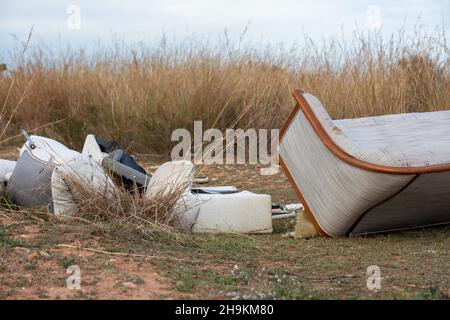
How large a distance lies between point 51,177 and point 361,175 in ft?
6.99

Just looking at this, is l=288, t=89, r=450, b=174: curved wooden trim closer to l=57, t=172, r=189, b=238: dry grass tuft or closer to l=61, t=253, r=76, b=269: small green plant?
l=57, t=172, r=189, b=238: dry grass tuft

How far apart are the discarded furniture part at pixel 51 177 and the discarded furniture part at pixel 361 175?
4.45 feet

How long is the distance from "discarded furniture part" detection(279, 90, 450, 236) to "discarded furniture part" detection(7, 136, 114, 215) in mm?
1356

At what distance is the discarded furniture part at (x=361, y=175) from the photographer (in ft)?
17.8

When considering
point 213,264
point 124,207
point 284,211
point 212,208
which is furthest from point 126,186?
point 213,264

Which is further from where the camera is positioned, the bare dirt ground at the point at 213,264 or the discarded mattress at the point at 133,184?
the discarded mattress at the point at 133,184

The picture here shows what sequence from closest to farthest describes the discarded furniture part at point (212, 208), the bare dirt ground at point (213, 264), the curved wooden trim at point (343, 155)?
the bare dirt ground at point (213, 264)
the curved wooden trim at point (343, 155)
the discarded furniture part at point (212, 208)

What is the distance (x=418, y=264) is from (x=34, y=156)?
2.85 m

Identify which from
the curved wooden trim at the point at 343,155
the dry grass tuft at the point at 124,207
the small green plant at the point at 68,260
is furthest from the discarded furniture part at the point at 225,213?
the small green plant at the point at 68,260

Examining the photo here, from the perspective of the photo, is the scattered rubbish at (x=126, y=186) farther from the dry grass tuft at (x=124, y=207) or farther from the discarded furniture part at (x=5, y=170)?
the discarded furniture part at (x=5, y=170)

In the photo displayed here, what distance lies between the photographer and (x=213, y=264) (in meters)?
4.95

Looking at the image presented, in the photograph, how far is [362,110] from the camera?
10.0m

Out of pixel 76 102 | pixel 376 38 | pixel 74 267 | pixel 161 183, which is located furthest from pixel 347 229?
pixel 76 102

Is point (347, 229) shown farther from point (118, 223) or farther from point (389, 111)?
point (389, 111)
